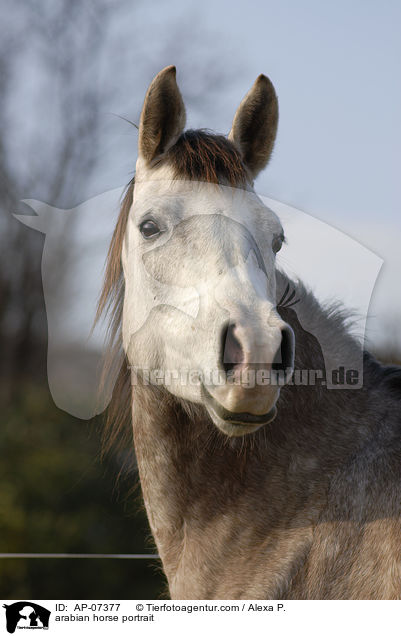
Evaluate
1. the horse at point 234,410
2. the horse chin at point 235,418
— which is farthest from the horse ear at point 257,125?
the horse chin at point 235,418

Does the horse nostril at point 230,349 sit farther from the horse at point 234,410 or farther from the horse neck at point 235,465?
the horse neck at point 235,465

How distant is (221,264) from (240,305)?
0.17 metres

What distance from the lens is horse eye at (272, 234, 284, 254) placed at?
5.54 ft

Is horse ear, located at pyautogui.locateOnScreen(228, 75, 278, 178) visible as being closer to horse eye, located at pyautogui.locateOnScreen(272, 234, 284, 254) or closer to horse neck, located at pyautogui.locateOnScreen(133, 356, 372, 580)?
horse eye, located at pyautogui.locateOnScreen(272, 234, 284, 254)

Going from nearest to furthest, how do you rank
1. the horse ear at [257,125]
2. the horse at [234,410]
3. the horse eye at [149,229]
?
the horse at [234,410] → the horse eye at [149,229] → the horse ear at [257,125]

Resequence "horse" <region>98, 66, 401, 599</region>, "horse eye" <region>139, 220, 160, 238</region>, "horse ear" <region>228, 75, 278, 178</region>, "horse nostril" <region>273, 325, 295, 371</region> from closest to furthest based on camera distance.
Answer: "horse nostril" <region>273, 325, 295, 371</region>
"horse" <region>98, 66, 401, 599</region>
"horse eye" <region>139, 220, 160, 238</region>
"horse ear" <region>228, 75, 278, 178</region>

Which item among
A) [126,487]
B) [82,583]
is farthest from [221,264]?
[82,583]

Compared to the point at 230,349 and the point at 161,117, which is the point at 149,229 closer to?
the point at 161,117

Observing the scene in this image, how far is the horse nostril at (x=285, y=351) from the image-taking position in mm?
1288

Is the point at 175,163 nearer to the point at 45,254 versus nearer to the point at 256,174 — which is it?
the point at 256,174

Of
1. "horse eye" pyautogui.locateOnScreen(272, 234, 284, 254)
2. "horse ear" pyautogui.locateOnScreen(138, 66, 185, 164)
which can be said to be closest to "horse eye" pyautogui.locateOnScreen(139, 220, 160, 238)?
"horse ear" pyautogui.locateOnScreen(138, 66, 185, 164)

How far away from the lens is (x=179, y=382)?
1536 mm

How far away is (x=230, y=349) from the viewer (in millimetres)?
1312

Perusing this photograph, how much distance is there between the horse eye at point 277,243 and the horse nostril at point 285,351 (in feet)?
1.56
